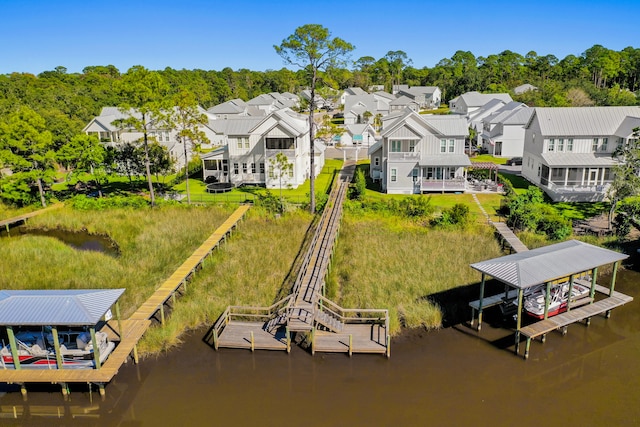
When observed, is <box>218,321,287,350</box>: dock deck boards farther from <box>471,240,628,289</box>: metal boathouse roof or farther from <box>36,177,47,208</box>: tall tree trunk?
<box>36,177,47,208</box>: tall tree trunk

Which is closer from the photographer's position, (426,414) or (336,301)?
(426,414)

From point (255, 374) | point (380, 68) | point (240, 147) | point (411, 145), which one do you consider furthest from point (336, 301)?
point (380, 68)

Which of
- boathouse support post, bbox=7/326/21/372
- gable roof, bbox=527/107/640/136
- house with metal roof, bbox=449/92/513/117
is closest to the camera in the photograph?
boathouse support post, bbox=7/326/21/372

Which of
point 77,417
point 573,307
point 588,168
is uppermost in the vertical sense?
point 588,168

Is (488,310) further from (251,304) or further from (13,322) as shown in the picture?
(13,322)

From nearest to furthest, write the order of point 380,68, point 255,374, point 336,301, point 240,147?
point 255,374
point 336,301
point 240,147
point 380,68

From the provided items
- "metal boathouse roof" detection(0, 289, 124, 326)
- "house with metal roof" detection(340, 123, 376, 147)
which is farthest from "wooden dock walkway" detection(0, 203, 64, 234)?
"house with metal roof" detection(340, 123, 376, 147)
